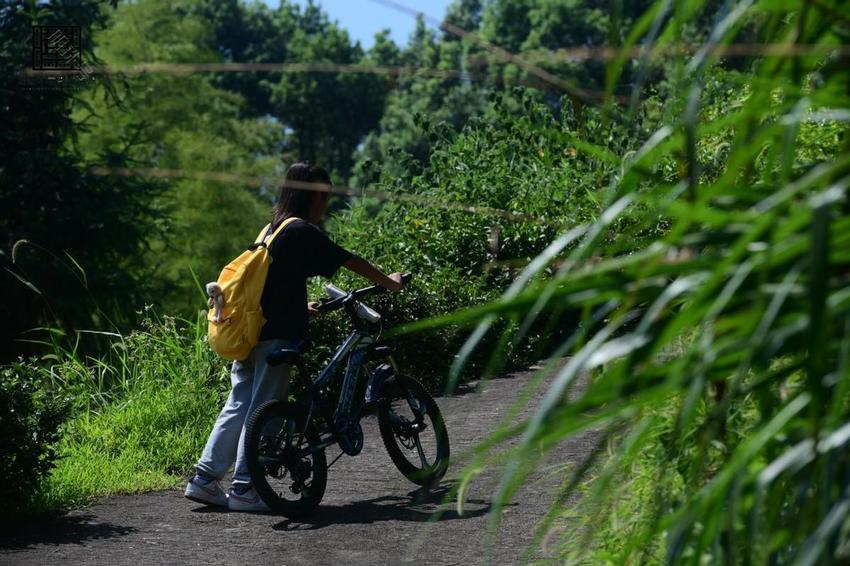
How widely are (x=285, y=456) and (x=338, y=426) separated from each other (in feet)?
1.20

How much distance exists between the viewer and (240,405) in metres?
6.68

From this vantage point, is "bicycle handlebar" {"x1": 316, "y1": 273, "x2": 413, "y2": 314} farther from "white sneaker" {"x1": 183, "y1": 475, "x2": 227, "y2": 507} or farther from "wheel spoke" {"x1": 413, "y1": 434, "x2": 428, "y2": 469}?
"white sneaker" {"x1": 183, "y1": 475, "x2": 227, "y2": 507}

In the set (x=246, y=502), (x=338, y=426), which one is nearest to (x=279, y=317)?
(x=338, y=426)

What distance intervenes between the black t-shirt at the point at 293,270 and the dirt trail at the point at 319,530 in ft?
2.81

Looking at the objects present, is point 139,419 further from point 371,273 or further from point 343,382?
point 371,273

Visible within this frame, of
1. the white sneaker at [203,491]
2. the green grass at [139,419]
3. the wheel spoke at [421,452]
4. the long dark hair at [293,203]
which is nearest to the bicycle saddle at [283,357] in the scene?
the long dark hair at [293,203]

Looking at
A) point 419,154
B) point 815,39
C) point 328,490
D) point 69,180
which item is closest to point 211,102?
point 419,154

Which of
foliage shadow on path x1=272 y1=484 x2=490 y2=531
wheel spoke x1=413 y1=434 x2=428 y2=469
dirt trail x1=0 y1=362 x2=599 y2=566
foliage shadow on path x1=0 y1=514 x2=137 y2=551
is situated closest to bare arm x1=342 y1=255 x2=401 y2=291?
dirt trail x1=0 y1=362 x2=599 y2=566

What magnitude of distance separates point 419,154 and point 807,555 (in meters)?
58.0

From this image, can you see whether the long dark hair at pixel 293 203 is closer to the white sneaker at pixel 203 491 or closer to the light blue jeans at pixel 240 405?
the light blue jeans at pixel 240 405

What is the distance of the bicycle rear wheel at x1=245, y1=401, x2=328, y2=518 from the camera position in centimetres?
636

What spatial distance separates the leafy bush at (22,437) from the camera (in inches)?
260

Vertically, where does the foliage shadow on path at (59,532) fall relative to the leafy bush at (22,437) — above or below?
below

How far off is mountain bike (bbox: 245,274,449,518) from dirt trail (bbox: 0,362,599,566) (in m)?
0.14
